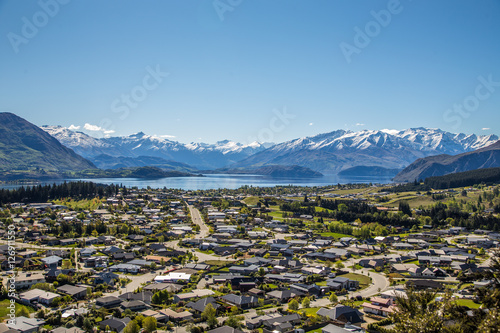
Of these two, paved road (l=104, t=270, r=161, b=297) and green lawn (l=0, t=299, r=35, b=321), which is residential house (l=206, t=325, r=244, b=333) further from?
green lawn (l=0, t=299, r=35, b=321)

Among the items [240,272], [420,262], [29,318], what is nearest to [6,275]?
[29,318]

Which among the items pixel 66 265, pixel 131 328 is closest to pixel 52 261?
pixel 66 265

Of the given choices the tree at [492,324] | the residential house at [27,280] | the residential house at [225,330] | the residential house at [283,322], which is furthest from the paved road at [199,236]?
the tree at [492,324]

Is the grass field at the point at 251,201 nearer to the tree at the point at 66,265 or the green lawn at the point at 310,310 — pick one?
the tree at the point at 66,265

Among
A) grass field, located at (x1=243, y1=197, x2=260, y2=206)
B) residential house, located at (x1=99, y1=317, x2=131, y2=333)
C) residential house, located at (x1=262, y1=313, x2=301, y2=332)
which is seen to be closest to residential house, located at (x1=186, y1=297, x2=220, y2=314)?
residential house, located at (x1=262, y1=313, x2=301, y2=332)

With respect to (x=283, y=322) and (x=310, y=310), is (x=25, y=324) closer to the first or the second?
(x=283, y=322)

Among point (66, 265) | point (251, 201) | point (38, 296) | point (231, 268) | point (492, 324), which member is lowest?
point (231, 268)

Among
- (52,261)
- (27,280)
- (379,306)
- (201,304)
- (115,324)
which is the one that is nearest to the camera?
(115,324)
